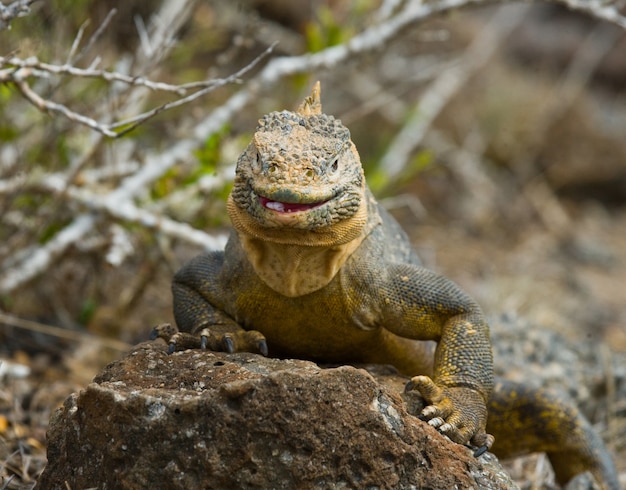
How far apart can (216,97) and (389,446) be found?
24.0 ft

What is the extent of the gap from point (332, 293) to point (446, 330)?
663mm

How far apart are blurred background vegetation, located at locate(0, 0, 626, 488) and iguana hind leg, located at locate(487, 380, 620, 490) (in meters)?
2.52

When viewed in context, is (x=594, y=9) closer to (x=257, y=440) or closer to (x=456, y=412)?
(x=456, y=412)

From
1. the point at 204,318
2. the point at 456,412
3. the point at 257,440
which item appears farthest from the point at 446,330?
the point at 257,440

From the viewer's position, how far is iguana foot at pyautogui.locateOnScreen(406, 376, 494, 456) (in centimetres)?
443

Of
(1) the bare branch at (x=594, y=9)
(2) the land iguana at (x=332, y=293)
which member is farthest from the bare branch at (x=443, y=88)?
(2) the land iguana at (x=332, y=293)

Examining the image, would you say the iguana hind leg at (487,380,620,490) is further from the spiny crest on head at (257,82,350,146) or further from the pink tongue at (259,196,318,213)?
the pink tongue at (259,196,318,213)

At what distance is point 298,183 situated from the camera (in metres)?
4.17

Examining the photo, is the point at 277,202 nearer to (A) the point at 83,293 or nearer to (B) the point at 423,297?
(B) the point at 423,297

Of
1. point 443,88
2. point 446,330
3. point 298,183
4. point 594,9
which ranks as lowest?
point 443,88

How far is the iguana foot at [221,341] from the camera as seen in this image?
190 inches

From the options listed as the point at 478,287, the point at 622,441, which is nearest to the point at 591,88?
the point at 478,287

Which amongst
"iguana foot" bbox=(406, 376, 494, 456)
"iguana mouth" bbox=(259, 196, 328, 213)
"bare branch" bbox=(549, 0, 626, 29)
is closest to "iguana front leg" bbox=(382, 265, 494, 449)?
"iguana foot" bbox=(406, 376, 494, 456)

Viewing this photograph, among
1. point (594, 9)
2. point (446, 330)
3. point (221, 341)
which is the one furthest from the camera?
point (594, 9)
